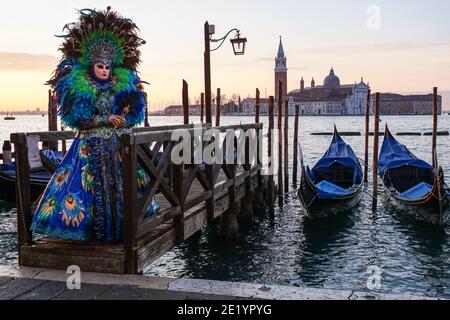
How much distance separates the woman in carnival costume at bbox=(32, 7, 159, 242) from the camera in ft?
12.6

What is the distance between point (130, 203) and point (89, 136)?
675 mm

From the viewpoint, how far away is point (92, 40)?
155 inches

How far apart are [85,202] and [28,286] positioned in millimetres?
769

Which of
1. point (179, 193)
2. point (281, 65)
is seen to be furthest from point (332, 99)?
point (179, 193)

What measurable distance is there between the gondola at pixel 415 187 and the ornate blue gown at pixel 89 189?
7.53m

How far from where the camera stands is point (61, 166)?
3938 millimetres

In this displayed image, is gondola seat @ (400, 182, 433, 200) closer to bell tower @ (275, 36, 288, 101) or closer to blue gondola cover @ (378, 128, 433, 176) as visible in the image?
blue gondola cover @ (378, 128, 433, 176)

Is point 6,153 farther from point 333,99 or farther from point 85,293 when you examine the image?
point 333,99

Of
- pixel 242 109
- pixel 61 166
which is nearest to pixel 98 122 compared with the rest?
pixel 61 166

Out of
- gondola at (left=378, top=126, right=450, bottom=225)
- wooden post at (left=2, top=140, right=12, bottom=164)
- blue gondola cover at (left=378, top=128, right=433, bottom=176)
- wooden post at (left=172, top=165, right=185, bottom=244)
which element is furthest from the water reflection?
wooden post at (left=2, top=140, right=12, bottom=164)

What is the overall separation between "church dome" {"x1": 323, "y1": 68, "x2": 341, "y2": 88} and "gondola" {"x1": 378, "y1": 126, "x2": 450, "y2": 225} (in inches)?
5453

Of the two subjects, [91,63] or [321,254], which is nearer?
[91,63]

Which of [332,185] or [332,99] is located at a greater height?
[332,99]
